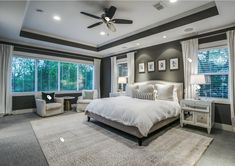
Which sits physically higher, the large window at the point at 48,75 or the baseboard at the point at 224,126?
the large window at the point at 48,75

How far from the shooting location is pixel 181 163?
6.30 ft

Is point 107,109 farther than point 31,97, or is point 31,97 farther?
point 31,97

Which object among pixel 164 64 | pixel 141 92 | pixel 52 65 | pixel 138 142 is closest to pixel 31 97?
pixel 52 65

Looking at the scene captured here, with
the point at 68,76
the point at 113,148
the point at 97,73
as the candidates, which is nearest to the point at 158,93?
the point at 113,148

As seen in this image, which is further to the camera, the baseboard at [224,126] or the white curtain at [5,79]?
the white curtain at [5,79]

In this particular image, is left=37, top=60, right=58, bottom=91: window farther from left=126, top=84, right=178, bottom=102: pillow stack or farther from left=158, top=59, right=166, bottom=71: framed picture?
left=158, top=59, right=166, bottom=71: framed picture

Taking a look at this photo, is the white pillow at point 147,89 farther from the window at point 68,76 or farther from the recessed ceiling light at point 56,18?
the window at point 68,76

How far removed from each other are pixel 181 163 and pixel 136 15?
3.35 meters

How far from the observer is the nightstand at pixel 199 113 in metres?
3.02

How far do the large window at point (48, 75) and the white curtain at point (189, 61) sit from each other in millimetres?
4693

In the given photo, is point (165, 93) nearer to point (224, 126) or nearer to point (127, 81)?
point (224, 126)

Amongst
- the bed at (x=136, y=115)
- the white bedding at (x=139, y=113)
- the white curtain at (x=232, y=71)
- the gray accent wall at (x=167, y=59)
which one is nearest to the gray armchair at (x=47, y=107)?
the bed at (x=136, y=115)

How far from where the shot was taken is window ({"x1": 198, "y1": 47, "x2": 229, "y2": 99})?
3.45 meters

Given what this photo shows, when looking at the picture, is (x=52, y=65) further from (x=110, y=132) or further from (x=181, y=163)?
(x=181, y=163)
